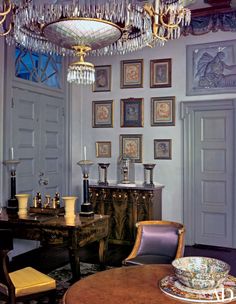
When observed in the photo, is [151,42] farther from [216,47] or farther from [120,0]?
[216,47]

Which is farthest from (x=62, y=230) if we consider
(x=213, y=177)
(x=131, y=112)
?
(x=131, y=112)

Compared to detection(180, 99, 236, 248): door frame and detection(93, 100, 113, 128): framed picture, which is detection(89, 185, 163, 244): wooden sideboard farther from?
detection(93, 100, 113, 128): framed picture

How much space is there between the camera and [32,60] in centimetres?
516

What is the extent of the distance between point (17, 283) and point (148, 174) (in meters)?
3.20

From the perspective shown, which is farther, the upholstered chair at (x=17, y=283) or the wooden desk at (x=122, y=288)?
the upholstered chair at (x=17, y=283)

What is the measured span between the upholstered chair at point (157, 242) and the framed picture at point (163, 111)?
2.47 m

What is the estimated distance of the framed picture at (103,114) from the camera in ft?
19.6

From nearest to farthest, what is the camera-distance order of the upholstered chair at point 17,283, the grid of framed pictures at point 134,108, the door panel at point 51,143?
the upholstered chair at point 17,283 < the door panel at point 51,143 < the grid of framed pictures at point 134,108

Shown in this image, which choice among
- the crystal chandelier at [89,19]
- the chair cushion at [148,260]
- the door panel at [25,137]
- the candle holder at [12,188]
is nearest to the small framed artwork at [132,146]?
the door panel at [25,137]

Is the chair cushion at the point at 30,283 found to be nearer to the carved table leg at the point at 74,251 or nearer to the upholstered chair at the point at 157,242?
the carved table leg at the point at 74,251

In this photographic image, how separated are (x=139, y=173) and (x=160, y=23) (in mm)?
3408

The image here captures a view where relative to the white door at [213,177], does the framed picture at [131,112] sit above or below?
above

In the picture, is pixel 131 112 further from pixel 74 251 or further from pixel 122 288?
pixel 122 288

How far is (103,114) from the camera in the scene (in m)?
6.03
